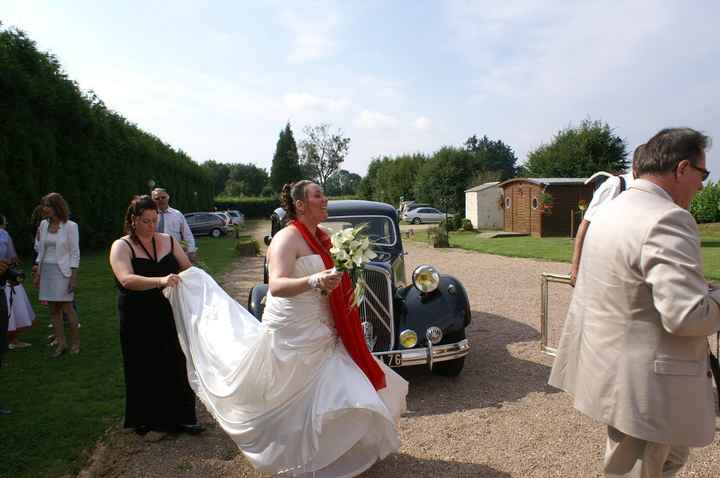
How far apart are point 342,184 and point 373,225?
9688cm

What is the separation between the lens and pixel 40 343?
7.00m

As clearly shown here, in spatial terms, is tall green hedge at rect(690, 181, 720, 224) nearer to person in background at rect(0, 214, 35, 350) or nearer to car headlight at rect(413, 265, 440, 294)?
car headlight at rect(413, 265, 440, 294)

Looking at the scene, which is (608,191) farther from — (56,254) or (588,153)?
(588,153)

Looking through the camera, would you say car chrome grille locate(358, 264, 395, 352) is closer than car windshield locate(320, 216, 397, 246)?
Yes

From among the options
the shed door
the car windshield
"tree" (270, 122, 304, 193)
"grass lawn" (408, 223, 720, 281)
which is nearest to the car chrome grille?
the car windshield

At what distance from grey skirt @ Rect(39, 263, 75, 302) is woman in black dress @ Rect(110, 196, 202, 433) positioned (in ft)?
8.74

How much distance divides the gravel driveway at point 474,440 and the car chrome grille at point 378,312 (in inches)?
24.3

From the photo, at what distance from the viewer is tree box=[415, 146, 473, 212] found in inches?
1780

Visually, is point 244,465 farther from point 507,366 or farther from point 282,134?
point 282,134

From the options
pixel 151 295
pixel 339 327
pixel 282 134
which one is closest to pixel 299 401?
pixel 339 327

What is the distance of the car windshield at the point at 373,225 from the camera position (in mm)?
7000

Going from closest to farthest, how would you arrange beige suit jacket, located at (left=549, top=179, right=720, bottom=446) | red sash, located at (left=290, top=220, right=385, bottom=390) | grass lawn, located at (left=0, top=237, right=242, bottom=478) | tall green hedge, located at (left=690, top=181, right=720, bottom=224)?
beige suit jacket, located at (left=549, top=179, right=720, bottom=446) < red sash, located at (left=290, top=220, right=385, bottom=390) < grass lawn, located at (left=0, top=237, right=242, bottom=478) < tall green hedge, located at (left=690, top=181, right=720, bottom=224)

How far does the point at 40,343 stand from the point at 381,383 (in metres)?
5.73

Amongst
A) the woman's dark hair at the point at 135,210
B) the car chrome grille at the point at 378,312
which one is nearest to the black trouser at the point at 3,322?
the woman's dark hair at the point at 135,210
